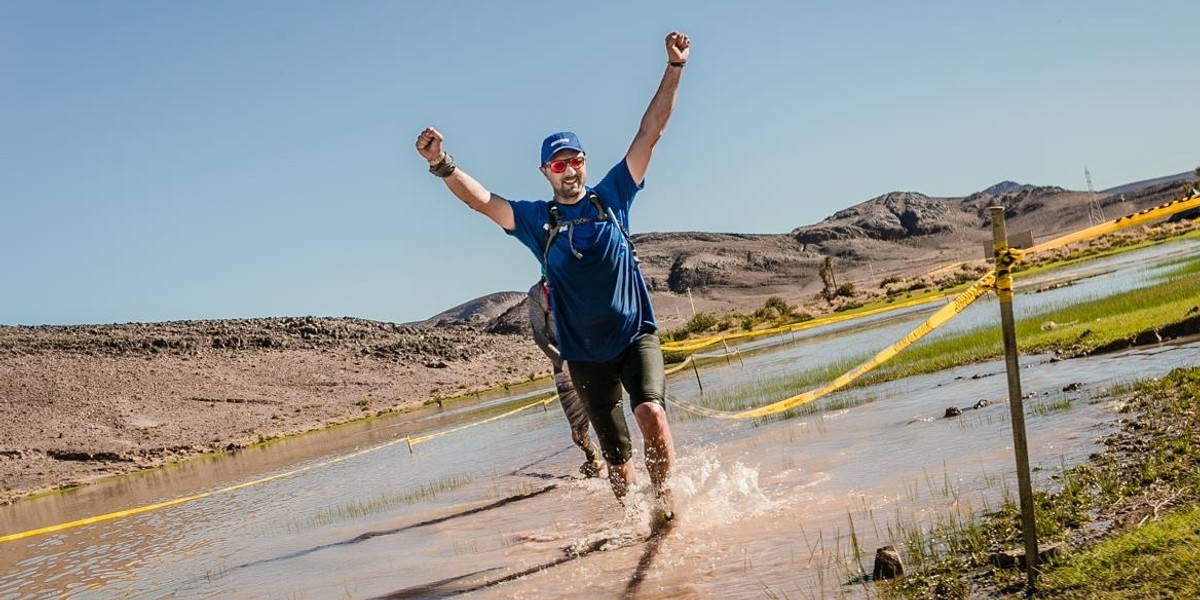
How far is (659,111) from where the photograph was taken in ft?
22.0

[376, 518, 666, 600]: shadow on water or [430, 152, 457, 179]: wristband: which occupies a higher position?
[430, 152, 457, 179]: wristband

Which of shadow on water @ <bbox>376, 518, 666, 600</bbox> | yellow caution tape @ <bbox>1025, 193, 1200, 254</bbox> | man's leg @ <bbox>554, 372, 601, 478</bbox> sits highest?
yellow caution tape @ <bbox>1025, 193, 1200, 254</bbox>

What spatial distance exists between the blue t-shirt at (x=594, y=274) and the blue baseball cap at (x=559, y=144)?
0.93ft

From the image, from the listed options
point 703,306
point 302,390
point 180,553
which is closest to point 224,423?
point 302,390

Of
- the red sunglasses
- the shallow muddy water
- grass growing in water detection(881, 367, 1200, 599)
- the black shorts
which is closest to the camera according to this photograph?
grass growing in water detection(881, 367, 1200, 599)

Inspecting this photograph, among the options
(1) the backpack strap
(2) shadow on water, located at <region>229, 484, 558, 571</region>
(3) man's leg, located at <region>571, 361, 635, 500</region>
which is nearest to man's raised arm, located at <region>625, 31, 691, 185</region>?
(1) the backpack strap

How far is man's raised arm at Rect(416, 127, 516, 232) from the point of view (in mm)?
6461

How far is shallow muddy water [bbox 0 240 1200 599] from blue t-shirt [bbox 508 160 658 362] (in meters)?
1.38

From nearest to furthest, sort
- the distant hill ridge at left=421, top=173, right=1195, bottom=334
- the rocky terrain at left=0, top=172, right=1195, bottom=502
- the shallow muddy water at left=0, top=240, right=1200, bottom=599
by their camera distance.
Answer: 1. the shallow muddy water at left=0, top=240, right=1200, bottom=599
2. the rocky terrain at left=0, top=172, right=1195, bottom=502
3. the distant hill ridge at left=421, top=173, right=1195, bottom=334

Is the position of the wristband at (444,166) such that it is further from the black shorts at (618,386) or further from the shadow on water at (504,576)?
the shadow on water at (504,576)

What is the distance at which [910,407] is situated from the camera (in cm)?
1135

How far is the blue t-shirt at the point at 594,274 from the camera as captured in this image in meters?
6.54

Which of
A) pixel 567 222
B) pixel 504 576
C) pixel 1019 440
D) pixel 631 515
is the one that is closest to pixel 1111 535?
pixel 1019 440

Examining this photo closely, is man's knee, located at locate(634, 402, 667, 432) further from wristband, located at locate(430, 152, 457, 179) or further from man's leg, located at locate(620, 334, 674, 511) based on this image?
wristband, located at locate(430, 152, 457, 179)
